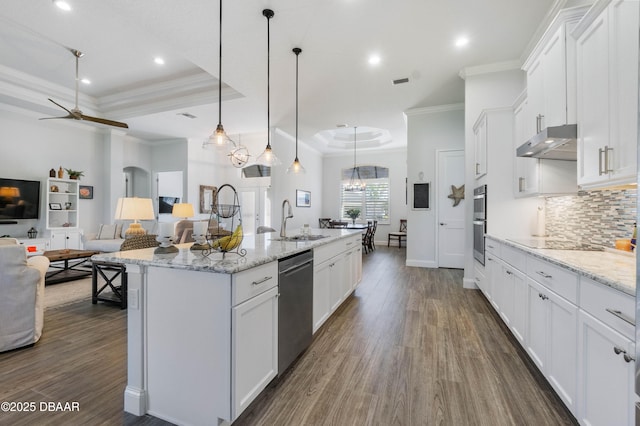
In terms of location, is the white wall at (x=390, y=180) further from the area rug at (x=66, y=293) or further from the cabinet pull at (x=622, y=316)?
the cabinet pull at (x=622, y=316)

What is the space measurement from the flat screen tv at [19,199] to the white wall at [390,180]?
6906 mm

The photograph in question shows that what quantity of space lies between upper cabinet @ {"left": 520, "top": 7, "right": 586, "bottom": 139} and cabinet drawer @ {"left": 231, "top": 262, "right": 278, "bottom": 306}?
2.38 meters

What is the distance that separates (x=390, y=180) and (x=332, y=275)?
24.6ft

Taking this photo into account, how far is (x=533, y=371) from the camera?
6.76ft

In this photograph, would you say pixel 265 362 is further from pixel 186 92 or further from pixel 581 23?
pixel 186 92

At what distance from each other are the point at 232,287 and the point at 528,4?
397cm

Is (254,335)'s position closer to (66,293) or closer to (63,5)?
(66,293)

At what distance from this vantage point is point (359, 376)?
6.57 feet

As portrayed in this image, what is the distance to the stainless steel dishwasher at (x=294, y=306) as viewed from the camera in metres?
1.90

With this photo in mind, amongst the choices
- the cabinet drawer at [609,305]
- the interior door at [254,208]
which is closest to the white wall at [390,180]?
the interior door at [254,208]

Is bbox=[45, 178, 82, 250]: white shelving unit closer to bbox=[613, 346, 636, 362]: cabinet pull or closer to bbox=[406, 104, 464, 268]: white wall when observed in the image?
bbox=[406, 104, 464, 268]: white wall

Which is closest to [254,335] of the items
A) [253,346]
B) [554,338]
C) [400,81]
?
[253,346]

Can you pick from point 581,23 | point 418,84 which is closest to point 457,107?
point 418,84

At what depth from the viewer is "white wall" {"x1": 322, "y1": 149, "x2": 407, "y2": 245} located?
9.64 metres
